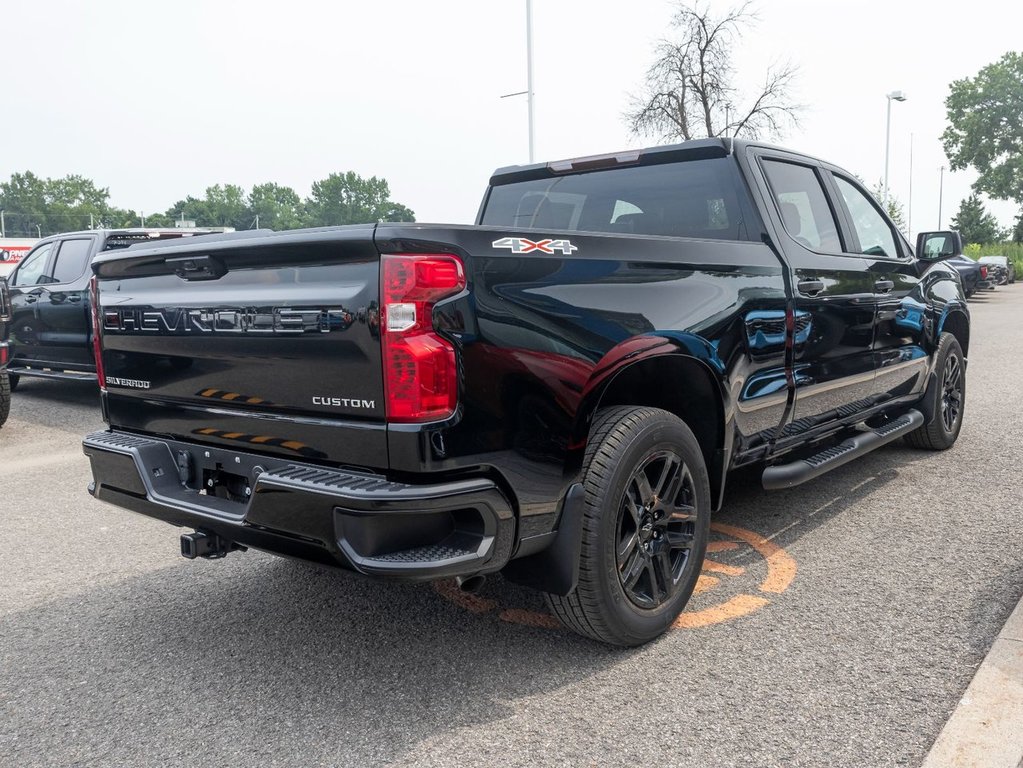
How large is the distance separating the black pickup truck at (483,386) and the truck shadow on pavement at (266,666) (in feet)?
1.21

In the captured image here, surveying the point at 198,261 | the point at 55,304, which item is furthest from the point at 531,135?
the point at 198,261

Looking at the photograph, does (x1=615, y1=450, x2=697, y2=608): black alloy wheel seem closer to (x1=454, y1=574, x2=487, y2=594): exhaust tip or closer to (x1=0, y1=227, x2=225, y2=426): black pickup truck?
(x1=454, y1=574, x2=487, y2=594): exhaust tip

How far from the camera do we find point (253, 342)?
8.99ft

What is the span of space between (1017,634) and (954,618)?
0.25 metres

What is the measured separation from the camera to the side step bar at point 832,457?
3.92 metres

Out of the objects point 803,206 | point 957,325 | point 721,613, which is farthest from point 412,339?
point 957,325

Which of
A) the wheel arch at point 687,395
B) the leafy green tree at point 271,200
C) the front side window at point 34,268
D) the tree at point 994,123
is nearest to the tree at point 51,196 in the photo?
the leafy green tree at point 271,200

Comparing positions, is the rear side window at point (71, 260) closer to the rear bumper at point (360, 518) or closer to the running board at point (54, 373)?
the running board at point (54, 373)

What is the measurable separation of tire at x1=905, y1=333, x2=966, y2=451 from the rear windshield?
2.60m

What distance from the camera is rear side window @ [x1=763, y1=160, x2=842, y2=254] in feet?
13.8

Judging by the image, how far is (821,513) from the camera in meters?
4.70

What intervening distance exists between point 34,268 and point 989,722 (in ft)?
33.5

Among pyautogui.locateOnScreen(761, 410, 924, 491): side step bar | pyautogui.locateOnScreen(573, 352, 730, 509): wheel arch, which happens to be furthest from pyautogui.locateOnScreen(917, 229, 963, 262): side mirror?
pyautogui.locateOnScreen(573, 352, 730, 509): wheel arch

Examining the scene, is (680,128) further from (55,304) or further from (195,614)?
(195,614)
